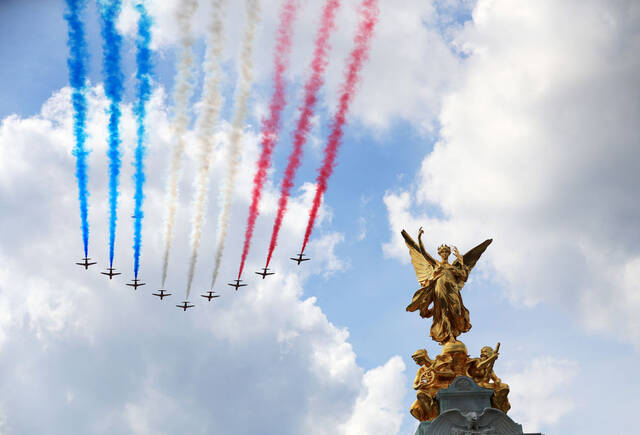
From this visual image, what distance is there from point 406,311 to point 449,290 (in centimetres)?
251

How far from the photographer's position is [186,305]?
6538 centimetres

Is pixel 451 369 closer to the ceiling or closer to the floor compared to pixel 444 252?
closer to the floor

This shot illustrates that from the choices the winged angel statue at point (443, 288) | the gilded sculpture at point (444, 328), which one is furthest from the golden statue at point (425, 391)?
the winged angel statue at point (443, 288)

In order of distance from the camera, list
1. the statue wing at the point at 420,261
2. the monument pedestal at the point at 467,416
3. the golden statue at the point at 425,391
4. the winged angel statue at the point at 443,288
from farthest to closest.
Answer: the statue wing at the point at 420,261, the winged angel statue at the point at 443,288, the golden statue at the point at 425,391, the monument pedestal at the point at 467,416

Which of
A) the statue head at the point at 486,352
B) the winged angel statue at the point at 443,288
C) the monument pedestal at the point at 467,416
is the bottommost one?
the monument pedestal at the point at 467,416

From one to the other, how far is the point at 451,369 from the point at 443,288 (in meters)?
4.32

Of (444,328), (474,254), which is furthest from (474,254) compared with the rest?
(444,328)

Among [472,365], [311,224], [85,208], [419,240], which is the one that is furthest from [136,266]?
[472,365]

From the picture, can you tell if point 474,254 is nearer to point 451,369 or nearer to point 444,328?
point 444,328

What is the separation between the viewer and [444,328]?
1420 inches

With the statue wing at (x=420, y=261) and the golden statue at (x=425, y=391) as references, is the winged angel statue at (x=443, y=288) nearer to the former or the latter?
the statue wing at (x=420, y=261)

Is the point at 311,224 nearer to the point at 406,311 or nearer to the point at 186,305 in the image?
the point at 406,311

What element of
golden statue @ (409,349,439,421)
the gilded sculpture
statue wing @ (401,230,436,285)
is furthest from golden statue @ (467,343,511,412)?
statue wing @ (401,230,436,285)

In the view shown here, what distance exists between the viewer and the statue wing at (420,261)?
38.0 metres
